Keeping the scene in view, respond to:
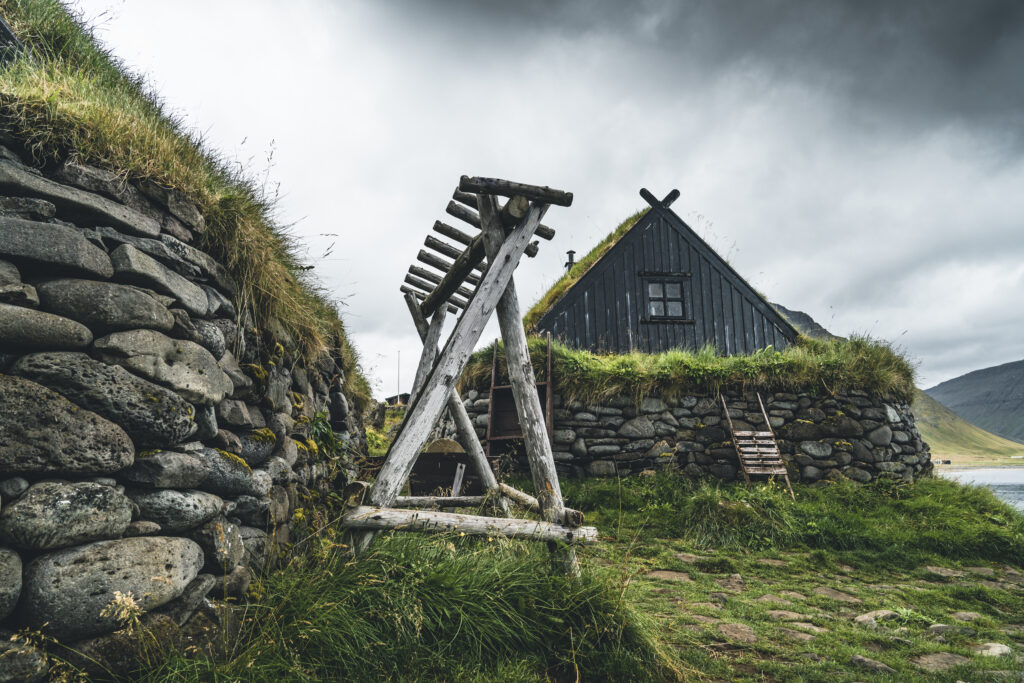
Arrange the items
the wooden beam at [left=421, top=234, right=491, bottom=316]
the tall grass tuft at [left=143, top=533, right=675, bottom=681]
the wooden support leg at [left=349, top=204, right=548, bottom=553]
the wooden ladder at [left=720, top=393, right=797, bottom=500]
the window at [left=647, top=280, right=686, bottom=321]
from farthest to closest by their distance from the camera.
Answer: the window at [left=647, top=280, right=686, bottom=321], the wooden ladder at [left=720, top=393, right=797, bottom=500], the wooden beam at [left=421, top=234, right=491, bottom=316], the wooden support leg at [left=349, top=204, right=548, bottom=553], the tall grass tuft at [left=143, top=533, right=675, bottom=681]

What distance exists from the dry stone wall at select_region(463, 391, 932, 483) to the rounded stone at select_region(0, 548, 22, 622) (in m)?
7.60

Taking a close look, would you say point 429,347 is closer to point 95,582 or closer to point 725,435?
point 95,582

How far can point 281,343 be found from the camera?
333cm

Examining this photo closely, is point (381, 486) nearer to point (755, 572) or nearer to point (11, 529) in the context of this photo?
point (11, 529)

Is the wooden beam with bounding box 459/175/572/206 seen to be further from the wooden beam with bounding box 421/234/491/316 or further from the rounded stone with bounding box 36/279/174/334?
the rounded stone with bounding box 36/279/174/334

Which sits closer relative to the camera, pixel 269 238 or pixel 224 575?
pixel 224 575

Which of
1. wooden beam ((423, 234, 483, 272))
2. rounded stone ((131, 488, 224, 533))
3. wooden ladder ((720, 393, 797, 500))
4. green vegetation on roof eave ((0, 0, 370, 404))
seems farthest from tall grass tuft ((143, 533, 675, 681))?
wooden ladder ((720, 393, 797, 500))

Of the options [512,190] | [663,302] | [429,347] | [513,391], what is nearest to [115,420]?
[513,391]

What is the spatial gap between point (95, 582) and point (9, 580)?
234 mm

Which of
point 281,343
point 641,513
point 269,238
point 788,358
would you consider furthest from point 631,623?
point 788,358

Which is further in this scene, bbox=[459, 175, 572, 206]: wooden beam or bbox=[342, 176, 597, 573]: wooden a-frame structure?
bbox=[459, 175, 572, 206]: wooden beam

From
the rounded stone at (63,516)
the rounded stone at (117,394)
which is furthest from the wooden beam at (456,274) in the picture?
the rounded stone at (63,516)

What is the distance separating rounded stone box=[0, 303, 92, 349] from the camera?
186 cm

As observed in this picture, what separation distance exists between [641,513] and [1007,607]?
3753 mm
